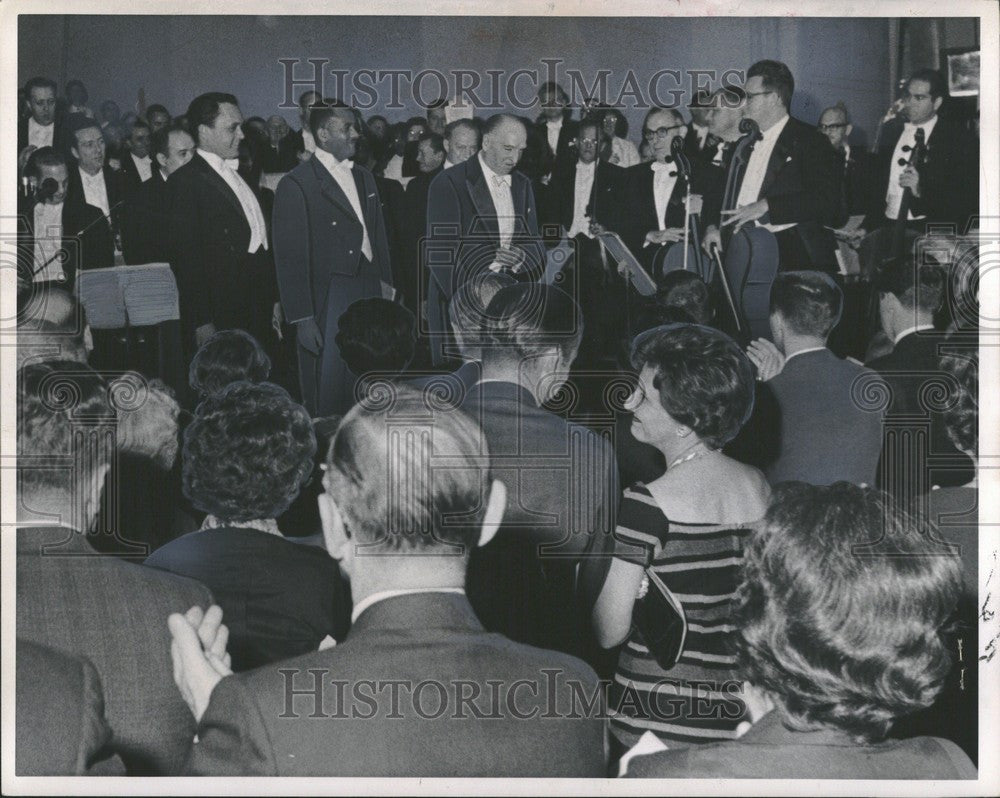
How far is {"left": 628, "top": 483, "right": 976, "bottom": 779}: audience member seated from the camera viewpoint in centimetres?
264


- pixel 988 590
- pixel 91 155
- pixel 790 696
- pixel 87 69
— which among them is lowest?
pixel 790 696

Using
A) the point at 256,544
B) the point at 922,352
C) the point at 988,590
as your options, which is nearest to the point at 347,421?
the point at 256,544

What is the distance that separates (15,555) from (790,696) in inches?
85.2

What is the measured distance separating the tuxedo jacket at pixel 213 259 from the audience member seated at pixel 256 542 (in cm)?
26

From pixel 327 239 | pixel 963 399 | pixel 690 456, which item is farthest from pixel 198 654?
pixel 963 399

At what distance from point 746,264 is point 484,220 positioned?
2.46ft

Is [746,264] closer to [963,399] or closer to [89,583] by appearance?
[963,399]

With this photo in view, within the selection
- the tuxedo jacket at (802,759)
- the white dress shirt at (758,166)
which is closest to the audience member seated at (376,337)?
the white dress shirt at (758,166)

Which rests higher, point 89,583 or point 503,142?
point 503,142

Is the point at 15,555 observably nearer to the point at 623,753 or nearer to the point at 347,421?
the point at 347,421

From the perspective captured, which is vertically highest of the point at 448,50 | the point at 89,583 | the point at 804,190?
the point at 448,50

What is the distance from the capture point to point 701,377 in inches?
109

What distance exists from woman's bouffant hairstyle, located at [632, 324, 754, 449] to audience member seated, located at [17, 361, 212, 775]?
1390mm

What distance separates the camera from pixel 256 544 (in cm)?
270
